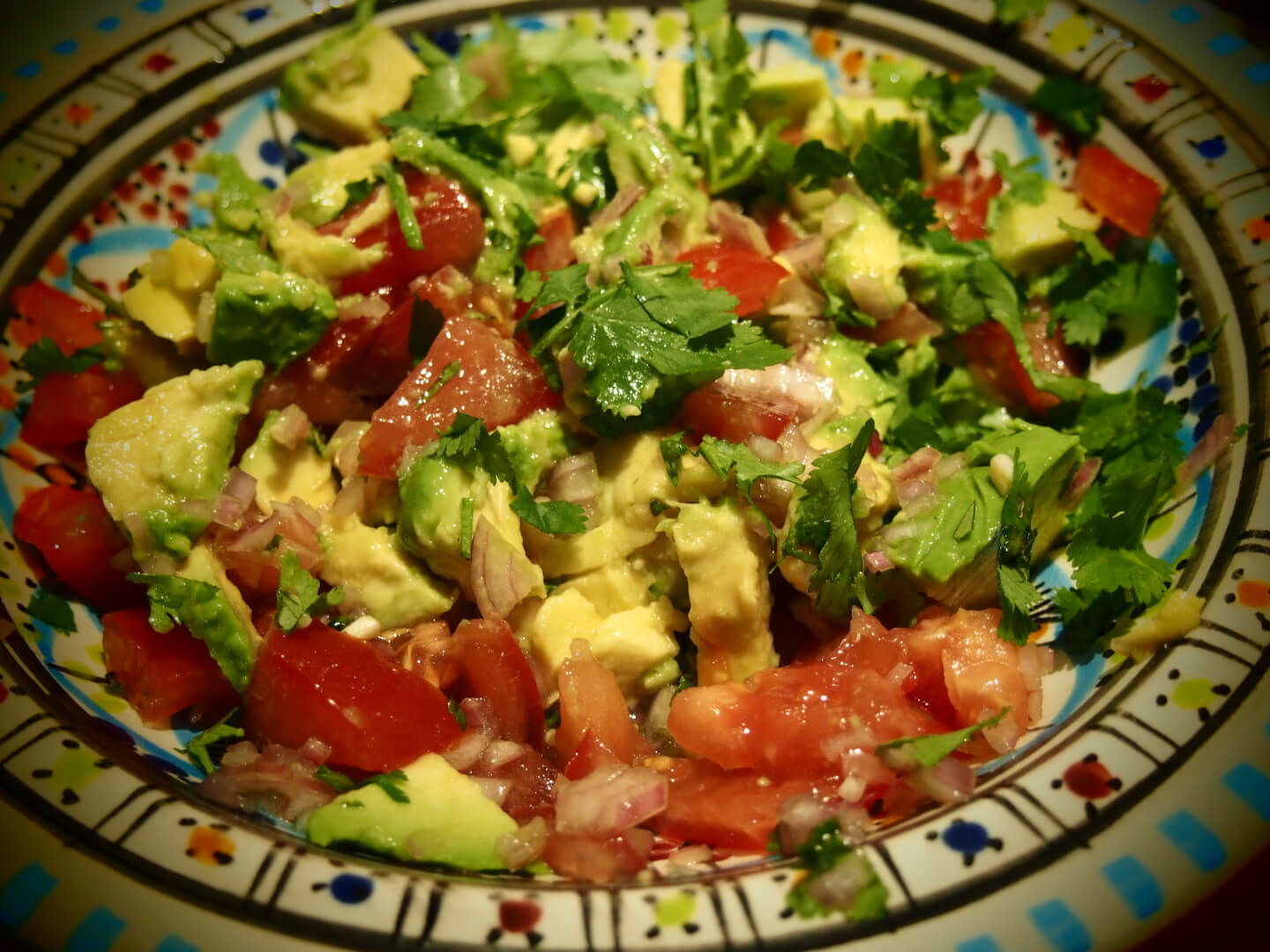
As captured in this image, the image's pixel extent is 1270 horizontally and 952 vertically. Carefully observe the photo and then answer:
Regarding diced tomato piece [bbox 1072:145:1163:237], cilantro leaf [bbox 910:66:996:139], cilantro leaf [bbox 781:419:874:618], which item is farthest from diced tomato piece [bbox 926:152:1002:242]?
cilantro leaf [bbox 781:419:874:618]

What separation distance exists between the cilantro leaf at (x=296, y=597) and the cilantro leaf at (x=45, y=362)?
990 mm

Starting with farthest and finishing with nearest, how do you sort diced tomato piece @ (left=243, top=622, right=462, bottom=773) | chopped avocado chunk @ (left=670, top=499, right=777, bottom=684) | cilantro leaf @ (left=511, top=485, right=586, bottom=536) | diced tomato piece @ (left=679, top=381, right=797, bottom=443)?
diced tomato piece @ (left=679, top=381, right=797, bottom=443), cilantro leaf @ (left=511, top=485, right=586, bottom=536), chopped avocado chunk @ (left=670, top=499, right=777, bottom=684), diced tomato piece @ (left=243, top=622, right=462, bottom=773)

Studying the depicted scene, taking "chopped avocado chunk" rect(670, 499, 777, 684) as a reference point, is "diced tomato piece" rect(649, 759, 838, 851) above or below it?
below

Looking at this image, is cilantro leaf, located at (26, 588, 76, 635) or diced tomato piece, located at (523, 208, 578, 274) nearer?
cilantro leaf, located at (26, 588, 76, 635)

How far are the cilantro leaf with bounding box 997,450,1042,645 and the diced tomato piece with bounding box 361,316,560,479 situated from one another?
3.80 feet

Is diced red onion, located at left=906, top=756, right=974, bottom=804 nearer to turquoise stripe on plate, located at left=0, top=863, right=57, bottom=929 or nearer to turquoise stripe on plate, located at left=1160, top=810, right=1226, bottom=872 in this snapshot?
turquoise stripe on plate, located at left=1160, top=810, right=1226, bottom=872

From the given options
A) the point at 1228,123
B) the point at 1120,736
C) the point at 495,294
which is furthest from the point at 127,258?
the point at 1228,123

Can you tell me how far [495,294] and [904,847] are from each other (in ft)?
5.88

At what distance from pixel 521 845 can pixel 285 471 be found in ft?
4.08

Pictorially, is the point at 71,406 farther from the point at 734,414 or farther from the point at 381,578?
the point at 734,414

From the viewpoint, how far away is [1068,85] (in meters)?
3.13

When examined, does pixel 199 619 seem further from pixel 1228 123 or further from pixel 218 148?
pixel 1228 123

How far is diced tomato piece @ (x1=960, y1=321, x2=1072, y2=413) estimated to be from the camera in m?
2.82

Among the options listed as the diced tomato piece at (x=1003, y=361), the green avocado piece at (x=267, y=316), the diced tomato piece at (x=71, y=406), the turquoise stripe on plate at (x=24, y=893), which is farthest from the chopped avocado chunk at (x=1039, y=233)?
the turquoise stripe on plate at (x=24, y=893)
